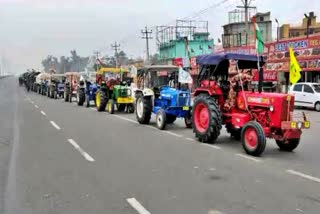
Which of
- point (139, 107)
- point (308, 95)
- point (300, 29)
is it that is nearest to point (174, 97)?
point (139, 107)

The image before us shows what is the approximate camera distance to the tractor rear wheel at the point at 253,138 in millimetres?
9898

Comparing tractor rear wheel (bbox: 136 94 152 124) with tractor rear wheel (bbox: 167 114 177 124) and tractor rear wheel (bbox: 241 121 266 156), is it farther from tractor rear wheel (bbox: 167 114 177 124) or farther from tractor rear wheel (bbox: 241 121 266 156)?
tractor rear wheel (bbox: 241 121 266 156)

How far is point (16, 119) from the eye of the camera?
19625 mm

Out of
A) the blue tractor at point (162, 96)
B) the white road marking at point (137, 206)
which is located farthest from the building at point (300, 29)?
the white road marking at point (137, 206)

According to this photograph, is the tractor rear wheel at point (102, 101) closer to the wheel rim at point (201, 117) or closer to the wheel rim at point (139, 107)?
Answer: the wheel rim at point (139, 107)

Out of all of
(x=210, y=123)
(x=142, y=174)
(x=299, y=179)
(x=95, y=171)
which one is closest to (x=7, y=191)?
(x=95, y=171)

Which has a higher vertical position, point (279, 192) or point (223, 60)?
point (223, 60)

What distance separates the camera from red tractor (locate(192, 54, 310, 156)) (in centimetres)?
1021

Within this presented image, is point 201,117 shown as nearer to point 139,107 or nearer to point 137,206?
point 139,107

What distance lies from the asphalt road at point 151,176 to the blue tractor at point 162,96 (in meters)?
1.98

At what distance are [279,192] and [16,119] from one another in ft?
49.1

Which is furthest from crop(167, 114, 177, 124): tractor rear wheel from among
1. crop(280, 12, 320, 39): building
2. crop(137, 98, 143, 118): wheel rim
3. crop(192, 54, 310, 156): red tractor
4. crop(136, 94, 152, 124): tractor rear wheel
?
crop(280, 12, 320, 39): building

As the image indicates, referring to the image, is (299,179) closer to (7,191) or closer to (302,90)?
(7,191)

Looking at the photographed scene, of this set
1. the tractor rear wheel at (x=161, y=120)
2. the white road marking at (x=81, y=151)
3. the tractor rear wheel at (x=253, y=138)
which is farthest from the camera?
the tractor rear wheel at (x=161, y=120)
